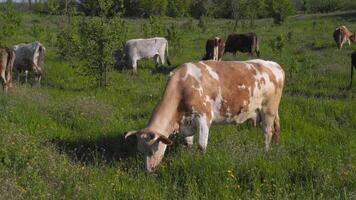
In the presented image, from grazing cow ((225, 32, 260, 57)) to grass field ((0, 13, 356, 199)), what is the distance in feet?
38.7

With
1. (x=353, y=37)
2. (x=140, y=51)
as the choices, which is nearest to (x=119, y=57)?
(x=140, y=51)

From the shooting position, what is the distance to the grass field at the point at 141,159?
249 inches

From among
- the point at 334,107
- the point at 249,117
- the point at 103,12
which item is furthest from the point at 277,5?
the point at 249,117

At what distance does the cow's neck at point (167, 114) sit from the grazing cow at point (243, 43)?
18.9m

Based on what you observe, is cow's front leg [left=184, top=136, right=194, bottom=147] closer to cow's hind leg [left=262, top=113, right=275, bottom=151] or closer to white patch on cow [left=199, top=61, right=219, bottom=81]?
white patch on cow [left=199, top=61, right=219, bottom=81]

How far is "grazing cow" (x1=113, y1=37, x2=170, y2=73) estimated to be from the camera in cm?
2211

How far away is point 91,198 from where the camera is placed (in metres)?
6.05

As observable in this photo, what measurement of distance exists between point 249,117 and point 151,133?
245cm

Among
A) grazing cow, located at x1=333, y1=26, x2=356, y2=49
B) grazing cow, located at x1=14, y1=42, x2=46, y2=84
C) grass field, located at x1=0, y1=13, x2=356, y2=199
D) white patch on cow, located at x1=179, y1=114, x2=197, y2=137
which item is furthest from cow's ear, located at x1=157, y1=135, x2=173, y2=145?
grazing cow, located at x1=333, y1=26, x2=356, y2=49

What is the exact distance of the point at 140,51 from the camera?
22.6 metres

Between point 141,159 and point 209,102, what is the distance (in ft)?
4.73

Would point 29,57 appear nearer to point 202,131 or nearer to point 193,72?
point 193,72

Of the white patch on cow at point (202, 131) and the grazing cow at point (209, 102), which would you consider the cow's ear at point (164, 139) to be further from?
the white patch on cow at point (202, 131)

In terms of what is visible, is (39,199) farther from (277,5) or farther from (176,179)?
(277,5)
